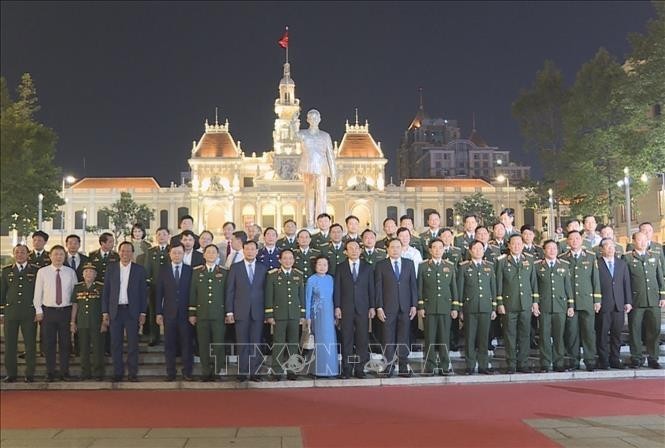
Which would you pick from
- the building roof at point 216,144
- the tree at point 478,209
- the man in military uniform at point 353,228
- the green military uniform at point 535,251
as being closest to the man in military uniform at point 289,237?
the man in military uniform at point 353,228

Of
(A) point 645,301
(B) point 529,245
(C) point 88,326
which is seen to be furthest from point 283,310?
(A) point 645,301

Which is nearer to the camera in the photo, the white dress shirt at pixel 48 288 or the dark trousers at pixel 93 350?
the white dress shirt at pixel 48 288

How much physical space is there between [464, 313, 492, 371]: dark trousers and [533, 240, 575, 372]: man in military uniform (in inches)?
29.2

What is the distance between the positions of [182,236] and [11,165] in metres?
6.23

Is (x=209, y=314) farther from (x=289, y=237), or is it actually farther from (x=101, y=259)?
(x=289, y=237)

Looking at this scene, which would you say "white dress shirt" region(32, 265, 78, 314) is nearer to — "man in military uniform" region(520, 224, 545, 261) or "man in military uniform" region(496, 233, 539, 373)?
"man in military uniform" region(496, 233, 539, 373)

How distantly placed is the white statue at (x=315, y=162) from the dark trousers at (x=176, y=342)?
174 inches

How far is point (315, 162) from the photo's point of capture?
11.9m

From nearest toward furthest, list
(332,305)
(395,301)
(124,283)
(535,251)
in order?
(124,283)
(395,301)
(332,305)
(535,251)

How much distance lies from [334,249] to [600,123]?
76.5 feet

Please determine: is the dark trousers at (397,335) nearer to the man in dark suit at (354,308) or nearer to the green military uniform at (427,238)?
the man in dark suit at (354,308)

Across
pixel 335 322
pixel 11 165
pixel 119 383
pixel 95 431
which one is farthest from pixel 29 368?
pixel 11 165

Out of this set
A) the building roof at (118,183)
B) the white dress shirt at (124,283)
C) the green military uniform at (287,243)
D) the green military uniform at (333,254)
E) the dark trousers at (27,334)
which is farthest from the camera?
the building roof at (118,183)

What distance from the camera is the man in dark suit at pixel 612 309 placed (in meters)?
8.59
